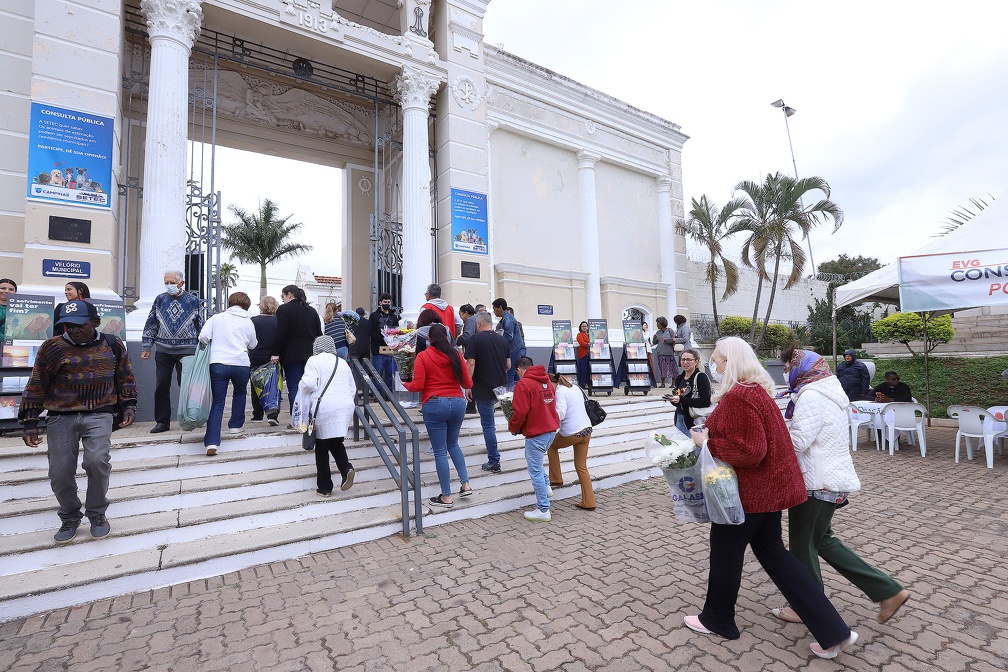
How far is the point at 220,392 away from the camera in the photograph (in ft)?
16.3

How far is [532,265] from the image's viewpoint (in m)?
11.8

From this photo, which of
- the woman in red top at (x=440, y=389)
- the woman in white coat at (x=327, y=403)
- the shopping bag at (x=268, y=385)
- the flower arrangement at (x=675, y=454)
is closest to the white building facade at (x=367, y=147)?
the shopping bag at (x=268, y=385)

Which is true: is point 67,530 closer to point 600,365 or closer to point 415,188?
Result: point 415,188

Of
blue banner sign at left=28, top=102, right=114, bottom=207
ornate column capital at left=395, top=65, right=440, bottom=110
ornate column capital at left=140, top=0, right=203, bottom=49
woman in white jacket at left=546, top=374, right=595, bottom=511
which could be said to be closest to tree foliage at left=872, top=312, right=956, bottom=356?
woman in white jacket at left=546, top=374, right=595, bottom=511

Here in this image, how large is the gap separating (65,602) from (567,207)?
11.5 meters

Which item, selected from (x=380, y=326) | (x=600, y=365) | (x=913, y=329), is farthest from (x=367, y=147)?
(x=913, y=329)

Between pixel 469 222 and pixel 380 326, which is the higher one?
pixel 469 222

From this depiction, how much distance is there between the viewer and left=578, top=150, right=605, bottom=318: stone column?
12523 millimetres

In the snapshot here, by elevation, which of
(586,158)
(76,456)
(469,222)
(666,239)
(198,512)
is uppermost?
(586,158)

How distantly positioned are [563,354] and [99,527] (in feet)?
25.5

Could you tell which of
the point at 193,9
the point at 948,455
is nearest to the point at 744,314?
the point at 948,455

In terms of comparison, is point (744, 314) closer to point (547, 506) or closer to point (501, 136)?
point (501, 136)

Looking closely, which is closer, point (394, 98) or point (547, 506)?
point (547, 506)

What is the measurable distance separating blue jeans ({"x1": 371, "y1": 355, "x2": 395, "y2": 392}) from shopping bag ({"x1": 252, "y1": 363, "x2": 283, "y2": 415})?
5.04ft
